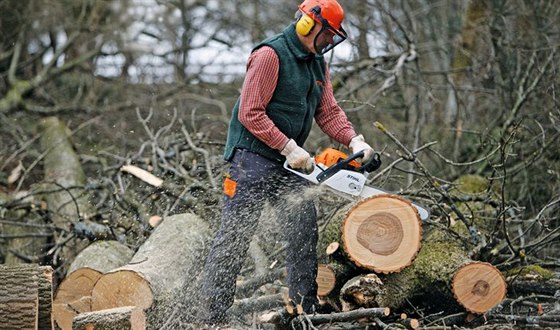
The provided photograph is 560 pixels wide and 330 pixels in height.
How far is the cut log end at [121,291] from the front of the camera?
430 centimetres

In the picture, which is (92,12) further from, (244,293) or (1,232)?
(244,293)

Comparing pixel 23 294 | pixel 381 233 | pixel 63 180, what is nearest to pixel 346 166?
pixel 381 233

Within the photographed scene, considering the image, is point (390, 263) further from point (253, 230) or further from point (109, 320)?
point (109, 320)

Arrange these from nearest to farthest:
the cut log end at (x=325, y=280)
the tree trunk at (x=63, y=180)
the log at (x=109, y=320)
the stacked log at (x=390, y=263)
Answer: the log at (x=109, y=320) → the stacked log at (x=390, y=263) → the cut log end at (x=325, y=280) → the tree trunk at (x=63, y=180)

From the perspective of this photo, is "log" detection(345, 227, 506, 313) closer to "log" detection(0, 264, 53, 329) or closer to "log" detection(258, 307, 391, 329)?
"log" detection(258, 307, 391, 329)

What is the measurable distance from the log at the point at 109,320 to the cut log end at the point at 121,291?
24 centimetres

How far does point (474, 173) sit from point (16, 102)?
21.4ft

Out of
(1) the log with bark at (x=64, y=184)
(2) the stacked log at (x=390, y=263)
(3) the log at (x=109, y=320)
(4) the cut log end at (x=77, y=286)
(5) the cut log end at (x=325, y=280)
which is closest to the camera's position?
(3) the log at (x=109, y=320)

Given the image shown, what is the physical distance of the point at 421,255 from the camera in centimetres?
457

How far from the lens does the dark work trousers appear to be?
13.9 ft

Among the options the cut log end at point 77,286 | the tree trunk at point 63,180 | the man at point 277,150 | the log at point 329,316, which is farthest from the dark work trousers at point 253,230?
the tree trunk at point 63,180

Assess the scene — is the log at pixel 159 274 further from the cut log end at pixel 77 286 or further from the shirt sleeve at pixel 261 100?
the shirt sleeve at pixel 261 100

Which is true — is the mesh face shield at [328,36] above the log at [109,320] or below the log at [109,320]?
above

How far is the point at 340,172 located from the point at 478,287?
104cm
